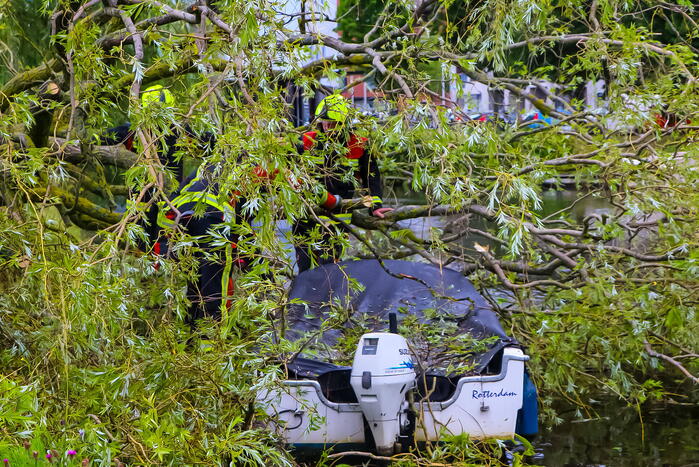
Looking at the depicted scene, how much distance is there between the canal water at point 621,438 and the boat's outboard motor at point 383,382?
4.40 ft

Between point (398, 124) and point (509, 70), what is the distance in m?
3.28

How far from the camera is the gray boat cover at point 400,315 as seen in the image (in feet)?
18.8

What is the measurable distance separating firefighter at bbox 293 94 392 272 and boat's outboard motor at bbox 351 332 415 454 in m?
0.65

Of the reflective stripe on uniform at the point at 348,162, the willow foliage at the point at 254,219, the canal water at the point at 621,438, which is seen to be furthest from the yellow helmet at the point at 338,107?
the canal water at the point at 621,438

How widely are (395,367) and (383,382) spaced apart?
0.11 metres

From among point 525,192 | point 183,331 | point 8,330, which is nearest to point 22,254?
point 8,330

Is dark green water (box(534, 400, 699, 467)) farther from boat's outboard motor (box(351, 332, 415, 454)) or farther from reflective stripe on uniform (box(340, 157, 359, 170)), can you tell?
reflective stripe on uniform (box(340, 157, 359, 170))

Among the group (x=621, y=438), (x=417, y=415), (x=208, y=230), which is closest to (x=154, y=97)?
(x=208, y=230)

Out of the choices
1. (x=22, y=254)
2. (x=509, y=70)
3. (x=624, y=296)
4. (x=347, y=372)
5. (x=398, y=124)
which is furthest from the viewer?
(x=509, y=70)

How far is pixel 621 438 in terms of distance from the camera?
718 centimetres

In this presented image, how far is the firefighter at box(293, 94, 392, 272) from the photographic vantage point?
538 centimetres

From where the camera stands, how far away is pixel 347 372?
547 centimetres

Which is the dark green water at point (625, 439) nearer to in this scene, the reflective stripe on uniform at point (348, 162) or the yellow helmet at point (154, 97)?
the reflective stripe on uniform at point (348, 162)

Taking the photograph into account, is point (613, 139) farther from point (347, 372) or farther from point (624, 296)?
point (347, 372)
